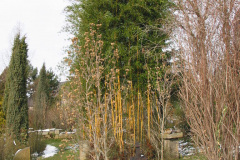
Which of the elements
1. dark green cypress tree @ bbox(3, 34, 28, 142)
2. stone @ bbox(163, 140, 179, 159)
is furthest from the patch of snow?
stone @ bbox(163, 140, 179, 159)

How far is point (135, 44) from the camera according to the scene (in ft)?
17.4

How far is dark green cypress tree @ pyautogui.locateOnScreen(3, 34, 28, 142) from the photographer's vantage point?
6.73m

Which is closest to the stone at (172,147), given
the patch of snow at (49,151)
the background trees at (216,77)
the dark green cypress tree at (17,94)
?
the background trees at (216,77)

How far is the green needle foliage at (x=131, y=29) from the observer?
5035mm

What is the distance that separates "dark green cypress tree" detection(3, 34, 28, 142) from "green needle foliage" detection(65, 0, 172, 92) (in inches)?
115

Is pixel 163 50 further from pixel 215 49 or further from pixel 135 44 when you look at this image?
pixel 215 49

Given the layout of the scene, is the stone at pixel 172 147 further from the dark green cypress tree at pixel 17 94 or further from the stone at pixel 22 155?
the dark green cypress tree at pixel 17 94

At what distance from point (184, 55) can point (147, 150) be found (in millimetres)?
2824

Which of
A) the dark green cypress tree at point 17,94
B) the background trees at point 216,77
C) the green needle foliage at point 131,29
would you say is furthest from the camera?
the dark green cypress tree at point 17,94

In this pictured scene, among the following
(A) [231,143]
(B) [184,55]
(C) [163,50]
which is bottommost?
(A) [231,143]

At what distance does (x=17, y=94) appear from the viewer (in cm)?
690

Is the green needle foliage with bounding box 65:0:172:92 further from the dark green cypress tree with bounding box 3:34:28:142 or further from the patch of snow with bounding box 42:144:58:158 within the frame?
the patch of snow with bounding box 42:144:58:158

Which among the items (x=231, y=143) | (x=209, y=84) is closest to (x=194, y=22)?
(x=209, y=84)

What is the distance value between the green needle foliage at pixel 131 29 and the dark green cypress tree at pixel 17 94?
291 cm
